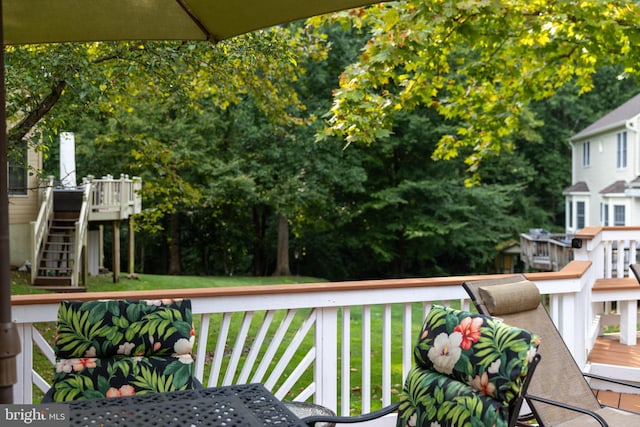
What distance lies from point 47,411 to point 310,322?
5.72ft

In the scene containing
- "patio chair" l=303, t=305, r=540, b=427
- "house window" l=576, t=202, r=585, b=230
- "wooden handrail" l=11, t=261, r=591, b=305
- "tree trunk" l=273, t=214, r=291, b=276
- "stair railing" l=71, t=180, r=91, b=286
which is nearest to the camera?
"patio chair" l=303, t=305, r=540, b=427

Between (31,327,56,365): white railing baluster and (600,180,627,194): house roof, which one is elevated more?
(600,180,627,194): house roof

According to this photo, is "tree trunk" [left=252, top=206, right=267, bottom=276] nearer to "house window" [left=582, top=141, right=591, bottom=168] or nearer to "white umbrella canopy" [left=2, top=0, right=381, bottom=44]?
"house window" [left=582, top=141, right=591, bottom=168]

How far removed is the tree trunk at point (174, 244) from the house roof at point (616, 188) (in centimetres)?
1464

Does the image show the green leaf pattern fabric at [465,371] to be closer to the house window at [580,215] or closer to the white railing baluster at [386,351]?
the white railing baluster at [386,351]

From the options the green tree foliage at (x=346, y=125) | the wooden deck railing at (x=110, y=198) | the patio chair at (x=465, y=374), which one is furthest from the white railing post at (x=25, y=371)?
the wooden deck railing at (x=110, y=198)

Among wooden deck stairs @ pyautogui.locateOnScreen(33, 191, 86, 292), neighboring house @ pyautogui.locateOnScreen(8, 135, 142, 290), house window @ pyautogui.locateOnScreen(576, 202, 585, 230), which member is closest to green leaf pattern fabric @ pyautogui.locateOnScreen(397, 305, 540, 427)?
wooden deck stairs @ pyautogui.locateOnScreen(33, 191, 86, 292)

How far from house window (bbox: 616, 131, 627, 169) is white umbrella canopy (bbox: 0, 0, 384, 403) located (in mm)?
20889

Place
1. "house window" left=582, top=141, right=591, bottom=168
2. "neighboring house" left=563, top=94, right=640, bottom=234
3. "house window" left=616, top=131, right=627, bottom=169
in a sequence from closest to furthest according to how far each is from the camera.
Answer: "neighboring house" left=563, top=94, right=640, bottom=234 < "house window" left=616, top=131, right=627, bottom=169 < "house window" left=582, top=141, right=591, bottom=168

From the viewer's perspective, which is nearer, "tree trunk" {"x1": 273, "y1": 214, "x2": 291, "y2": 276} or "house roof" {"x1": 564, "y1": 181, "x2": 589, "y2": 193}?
"tree trunk" {"x1": 273, "y1": 214, "x2": 291, "y2": 276}

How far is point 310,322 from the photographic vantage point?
358cm

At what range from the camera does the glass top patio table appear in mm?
2076

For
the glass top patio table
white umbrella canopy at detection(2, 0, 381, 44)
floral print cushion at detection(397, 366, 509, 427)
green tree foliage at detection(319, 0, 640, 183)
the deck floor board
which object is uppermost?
green tree foliage at detection(319, 0, 640, 183)

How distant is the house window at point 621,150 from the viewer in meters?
21.2
